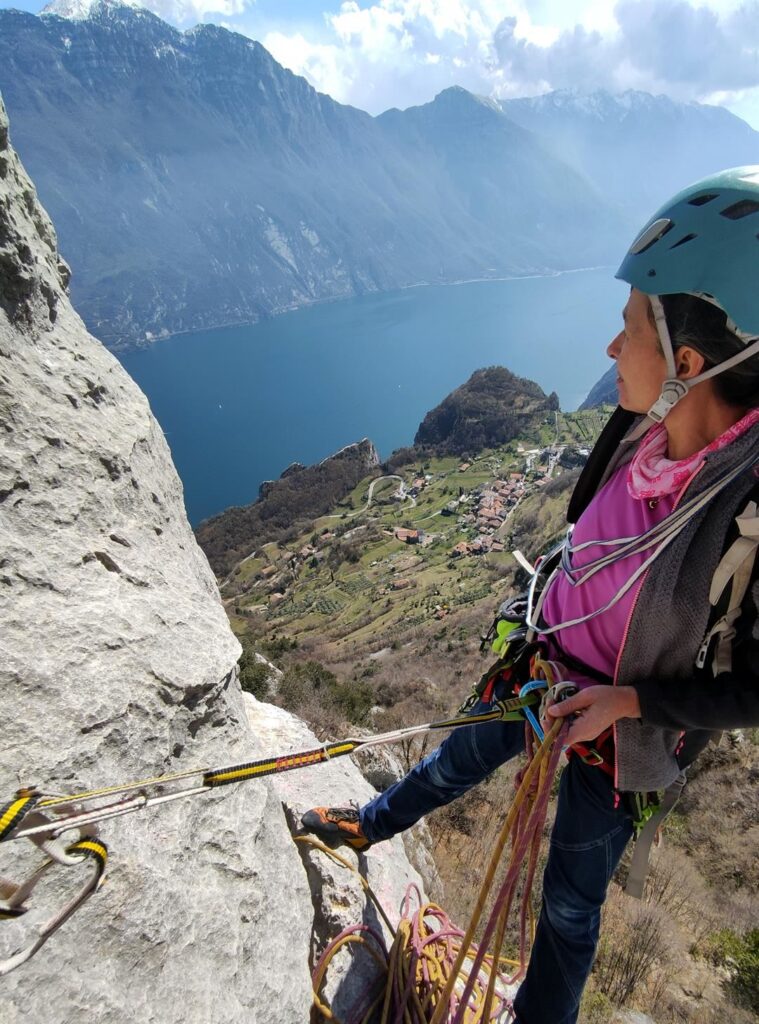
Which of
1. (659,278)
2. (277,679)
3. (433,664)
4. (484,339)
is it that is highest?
(484,339)

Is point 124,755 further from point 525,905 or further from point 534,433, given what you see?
point 534,433

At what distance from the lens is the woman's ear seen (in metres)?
1.85

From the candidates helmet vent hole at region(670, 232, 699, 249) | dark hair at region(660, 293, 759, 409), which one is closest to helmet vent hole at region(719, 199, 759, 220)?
helmet vent hole at region(670, 232, 699, 249)

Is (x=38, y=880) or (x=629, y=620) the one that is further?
(x=629, y=620)

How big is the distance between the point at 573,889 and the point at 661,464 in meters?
1.71

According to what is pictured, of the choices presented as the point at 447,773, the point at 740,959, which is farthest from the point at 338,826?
the point at 740,959

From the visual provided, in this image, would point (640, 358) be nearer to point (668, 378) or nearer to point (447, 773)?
point (668, 378)

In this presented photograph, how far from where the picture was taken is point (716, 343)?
182 cm

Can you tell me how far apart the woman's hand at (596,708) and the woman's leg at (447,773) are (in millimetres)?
637

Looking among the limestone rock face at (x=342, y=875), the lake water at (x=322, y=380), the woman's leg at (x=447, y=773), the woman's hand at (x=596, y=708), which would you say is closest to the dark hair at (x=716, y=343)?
the woman's hand at (x=596, y=708)

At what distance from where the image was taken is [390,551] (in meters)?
70.6

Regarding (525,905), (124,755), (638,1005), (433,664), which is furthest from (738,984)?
(433,664)

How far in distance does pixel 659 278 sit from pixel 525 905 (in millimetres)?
2541

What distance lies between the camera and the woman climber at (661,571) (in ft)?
5.82
